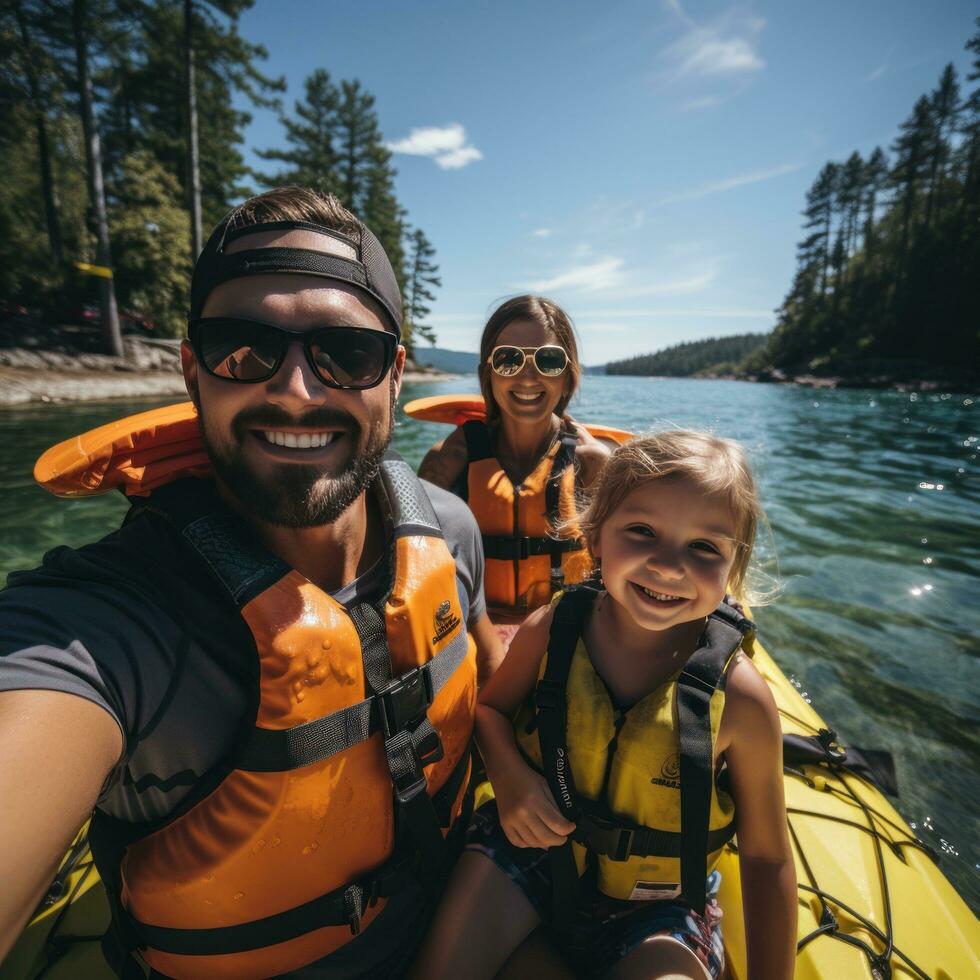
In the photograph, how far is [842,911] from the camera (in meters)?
1.82

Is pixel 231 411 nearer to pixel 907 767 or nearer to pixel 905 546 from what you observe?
pixel 907 767

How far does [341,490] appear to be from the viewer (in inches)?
57.0

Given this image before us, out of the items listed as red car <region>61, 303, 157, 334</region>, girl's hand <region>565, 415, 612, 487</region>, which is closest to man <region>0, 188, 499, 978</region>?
girl's hand <region>565, 415, 612, 487</region>

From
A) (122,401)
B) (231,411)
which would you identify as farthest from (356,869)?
(122,401)

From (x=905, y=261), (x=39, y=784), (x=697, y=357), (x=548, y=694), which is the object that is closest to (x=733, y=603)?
(x=548, y=694)

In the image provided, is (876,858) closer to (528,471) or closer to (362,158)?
(528,471)

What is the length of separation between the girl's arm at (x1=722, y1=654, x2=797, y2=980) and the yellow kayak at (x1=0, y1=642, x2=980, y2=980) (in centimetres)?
38

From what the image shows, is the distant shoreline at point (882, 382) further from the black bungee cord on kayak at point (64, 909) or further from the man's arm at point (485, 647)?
the black bungee cord on kayak at point (64, 909)

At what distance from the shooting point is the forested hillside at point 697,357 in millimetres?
111188

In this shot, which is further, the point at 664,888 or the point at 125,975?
the point at 664,888

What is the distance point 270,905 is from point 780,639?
4412 mm

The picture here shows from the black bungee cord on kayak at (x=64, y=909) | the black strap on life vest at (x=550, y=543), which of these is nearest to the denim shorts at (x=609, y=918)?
the black bungee cord on kayak at (x=64, y=909)

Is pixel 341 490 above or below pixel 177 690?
above

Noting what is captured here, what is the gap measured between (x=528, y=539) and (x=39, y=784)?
98.7 inches
